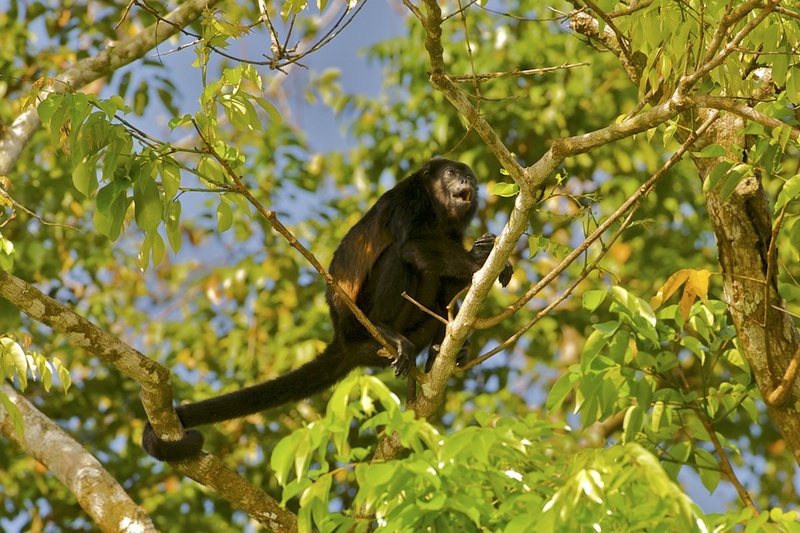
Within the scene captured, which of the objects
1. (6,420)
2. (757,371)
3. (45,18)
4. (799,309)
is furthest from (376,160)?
(757,371)

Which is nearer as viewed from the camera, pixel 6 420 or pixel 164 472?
pixel 6 420

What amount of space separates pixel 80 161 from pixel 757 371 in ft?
7.34

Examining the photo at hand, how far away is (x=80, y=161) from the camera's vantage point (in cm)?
263

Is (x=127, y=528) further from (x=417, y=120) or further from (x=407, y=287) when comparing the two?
(x=417, y=120)

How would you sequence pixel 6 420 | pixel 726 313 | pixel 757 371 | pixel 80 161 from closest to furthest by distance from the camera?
pixel 80 161 < pixel 757 371 < pixel 726 313 < pixel 6 420

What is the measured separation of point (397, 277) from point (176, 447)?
4.21ft

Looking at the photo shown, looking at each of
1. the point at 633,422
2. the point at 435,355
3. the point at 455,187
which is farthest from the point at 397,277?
the point at 633,422

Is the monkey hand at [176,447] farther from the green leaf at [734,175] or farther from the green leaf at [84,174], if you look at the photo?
the green leaf at [734,175]

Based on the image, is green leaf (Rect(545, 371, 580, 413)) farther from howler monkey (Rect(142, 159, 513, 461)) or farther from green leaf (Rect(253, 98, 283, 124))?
green leaf (Rect(253, 98, 283, 124))

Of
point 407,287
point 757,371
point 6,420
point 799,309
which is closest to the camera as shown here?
point 757,371

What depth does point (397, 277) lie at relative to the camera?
4.13 m

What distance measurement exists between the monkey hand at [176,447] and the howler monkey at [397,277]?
27 cm

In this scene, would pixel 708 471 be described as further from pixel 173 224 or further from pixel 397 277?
pixel 173 224

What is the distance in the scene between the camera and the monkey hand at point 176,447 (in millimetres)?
3271
